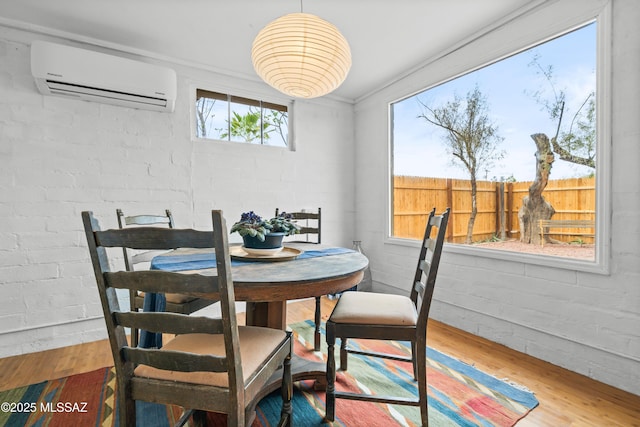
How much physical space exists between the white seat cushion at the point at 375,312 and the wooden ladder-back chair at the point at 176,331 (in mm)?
546

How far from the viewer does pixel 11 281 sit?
7.65 feet

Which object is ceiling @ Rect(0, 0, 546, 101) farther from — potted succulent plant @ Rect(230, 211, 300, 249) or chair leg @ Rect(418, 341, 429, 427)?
chair leg @ Rect(418, 341, 429, 427)

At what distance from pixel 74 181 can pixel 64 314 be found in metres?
1.06

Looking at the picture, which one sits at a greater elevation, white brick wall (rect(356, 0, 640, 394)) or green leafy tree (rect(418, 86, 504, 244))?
green leafy tree (rect(418, 86, 504, 244))

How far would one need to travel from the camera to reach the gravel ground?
→ 78.9 inches

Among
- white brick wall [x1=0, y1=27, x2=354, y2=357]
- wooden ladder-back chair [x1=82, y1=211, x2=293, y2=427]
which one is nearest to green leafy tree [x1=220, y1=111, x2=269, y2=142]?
white brick wall [x1=0, y1=27, x2=354, y2=357]

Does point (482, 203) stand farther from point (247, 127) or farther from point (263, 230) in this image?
point (247, 127)

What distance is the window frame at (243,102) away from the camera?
120 inches

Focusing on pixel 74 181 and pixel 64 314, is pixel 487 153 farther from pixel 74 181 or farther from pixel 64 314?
pixel 64 314

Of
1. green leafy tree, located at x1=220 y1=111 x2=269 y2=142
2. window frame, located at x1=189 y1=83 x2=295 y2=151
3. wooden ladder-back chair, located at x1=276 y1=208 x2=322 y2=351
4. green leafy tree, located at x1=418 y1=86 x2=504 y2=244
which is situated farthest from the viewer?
green leafy tree, located at x1=220 y1=111 x2=269 y2=142

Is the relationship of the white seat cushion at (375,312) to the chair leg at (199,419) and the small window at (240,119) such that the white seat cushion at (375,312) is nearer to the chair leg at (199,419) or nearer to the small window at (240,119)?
the chair leg at (199,419)

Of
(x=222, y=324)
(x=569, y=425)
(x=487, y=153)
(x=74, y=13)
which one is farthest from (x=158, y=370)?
(x=487, y=153)

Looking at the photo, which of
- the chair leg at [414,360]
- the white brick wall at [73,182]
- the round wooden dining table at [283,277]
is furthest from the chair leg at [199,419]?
the white brick wall at [73,182]

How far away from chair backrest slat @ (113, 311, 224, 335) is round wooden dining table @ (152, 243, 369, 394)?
96 mm
